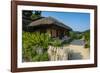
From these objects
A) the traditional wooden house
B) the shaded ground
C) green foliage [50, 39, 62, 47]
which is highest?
the traditional wooden house

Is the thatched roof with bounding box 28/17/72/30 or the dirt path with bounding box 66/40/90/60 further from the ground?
the thatched roof with bounding box 28/17/72/30

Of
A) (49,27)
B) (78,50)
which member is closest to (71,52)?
(78,50)

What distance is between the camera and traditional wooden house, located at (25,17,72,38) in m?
1.95

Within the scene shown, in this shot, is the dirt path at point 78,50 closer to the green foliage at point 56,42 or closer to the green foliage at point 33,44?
the green foliage at point 56,42

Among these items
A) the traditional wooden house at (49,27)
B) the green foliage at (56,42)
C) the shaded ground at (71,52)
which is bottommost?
the shaded ground at (71,52)

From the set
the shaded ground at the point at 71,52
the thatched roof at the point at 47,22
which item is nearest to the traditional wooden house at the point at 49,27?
the thatched roof at the point at 47,22

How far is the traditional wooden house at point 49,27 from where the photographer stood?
6.41ft

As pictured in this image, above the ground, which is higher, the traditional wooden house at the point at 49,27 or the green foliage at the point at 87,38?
the traditional wooden house at the point at 49,27

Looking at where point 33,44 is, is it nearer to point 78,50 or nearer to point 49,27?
point 49,27

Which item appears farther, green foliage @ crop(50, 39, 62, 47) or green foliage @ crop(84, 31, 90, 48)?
green foliage @ crop(84, 31, 90, 48)

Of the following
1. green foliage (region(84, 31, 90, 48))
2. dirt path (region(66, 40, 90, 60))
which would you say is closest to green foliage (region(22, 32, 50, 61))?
dirt path (region(66, 40, 90, 60))

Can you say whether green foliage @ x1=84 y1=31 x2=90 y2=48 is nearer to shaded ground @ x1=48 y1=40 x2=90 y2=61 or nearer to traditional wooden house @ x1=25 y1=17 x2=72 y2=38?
shaded ground @ x1=48 y1=40 x2=90 y2=61

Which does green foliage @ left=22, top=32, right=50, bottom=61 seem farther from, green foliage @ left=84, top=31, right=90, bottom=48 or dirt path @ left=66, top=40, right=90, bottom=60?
green foliage @ left=84, top=31, right=90, bottom=48

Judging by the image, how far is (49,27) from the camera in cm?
200
